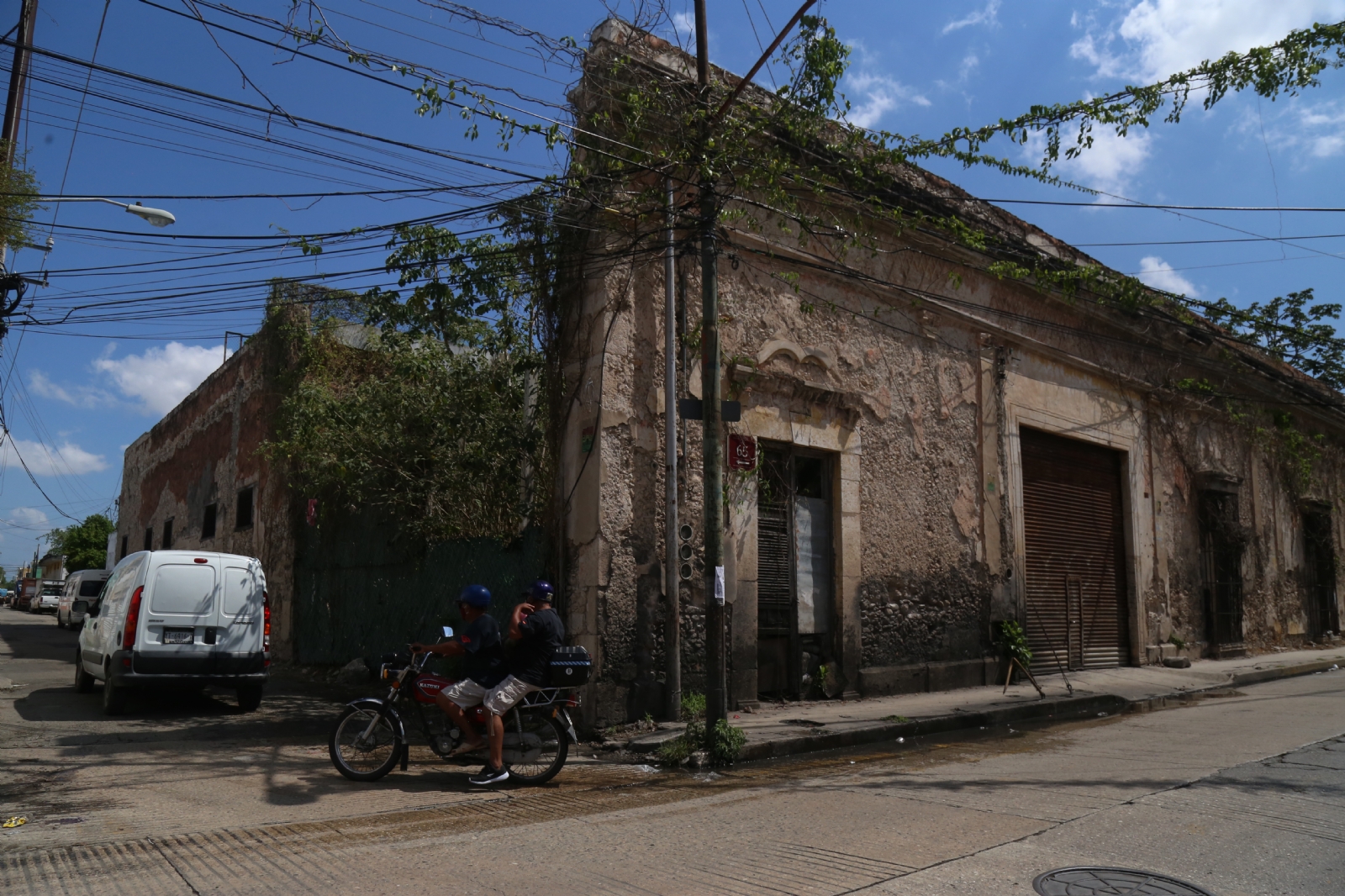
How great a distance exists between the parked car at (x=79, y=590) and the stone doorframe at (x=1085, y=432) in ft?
→ 78.3

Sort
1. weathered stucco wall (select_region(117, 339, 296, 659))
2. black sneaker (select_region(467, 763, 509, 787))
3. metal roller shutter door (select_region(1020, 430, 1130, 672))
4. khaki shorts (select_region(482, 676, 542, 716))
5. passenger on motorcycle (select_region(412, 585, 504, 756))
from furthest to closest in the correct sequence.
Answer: weathered stucco wall (select_region(117, 339, 296, 659)) → metal roller shutter door (select_region(1020, 430, 1130, 672)) → passenger on motorcycle (select_region(412, 585, 504, 756)) → khaki shorts (select_region(482, 676, 542, 716)) → black sneaker (select_region(467, 763, 509, 787))

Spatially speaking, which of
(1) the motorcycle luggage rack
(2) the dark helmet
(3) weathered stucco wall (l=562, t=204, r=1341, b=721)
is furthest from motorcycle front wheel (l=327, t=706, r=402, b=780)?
(3) weathered stucco wall (l=562, t=204, r=1341, b=721)

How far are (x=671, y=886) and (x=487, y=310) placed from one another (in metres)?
7.72

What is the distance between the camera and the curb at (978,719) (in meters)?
8.91

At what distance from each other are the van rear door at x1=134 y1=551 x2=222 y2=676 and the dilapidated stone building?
14.3 feet

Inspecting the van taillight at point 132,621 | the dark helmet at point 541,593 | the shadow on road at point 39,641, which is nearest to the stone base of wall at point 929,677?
the dark helmet at point 541,593

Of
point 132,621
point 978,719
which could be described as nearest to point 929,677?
point 978,719

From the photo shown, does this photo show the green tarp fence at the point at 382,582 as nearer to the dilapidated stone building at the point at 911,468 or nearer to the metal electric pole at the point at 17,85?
the dilapidated stone building at the point at 911,468

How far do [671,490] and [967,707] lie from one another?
4551 mm

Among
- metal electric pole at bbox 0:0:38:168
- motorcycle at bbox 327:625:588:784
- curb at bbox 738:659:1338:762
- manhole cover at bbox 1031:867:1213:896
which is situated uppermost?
metal electric pole at bbox 0:0:38:168

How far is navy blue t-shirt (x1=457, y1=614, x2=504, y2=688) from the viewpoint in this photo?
7344 mm

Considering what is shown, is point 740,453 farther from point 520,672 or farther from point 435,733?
point 435,733

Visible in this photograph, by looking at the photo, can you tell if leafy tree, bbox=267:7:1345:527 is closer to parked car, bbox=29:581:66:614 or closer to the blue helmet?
the blue helmet

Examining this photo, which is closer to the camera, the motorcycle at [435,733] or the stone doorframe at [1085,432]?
the motorcycle at [435,733]
